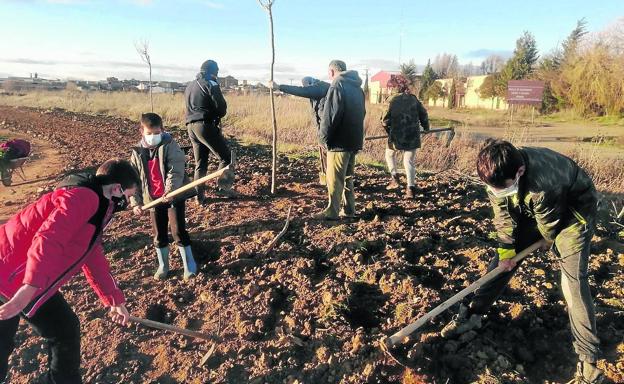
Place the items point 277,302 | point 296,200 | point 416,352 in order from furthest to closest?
point 296,200 < point 277,302 < point 416,352

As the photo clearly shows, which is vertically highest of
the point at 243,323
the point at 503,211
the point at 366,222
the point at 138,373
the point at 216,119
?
the point at 216,119

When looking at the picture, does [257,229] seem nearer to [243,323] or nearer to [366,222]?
[366,222]

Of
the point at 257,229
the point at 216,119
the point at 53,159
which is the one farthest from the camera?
the point at 53,159

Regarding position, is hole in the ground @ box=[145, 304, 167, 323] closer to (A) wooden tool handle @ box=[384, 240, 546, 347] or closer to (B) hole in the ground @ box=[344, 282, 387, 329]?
(B) hole in the ground @ box=[344, 282, 387, 329]

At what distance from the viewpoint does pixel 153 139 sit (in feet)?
11.5

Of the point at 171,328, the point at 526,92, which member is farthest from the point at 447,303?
the point at 526,92

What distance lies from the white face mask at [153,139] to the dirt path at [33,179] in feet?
12.1

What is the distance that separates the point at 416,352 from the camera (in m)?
2.82

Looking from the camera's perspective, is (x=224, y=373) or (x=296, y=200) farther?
(x=296, y=200)

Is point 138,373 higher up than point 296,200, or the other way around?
point 296,200

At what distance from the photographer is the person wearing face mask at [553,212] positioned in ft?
7.51

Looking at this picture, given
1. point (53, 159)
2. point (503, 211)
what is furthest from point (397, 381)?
point (53, 159)

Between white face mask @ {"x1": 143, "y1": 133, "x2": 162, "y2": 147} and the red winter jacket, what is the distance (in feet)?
4.46

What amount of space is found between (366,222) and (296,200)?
125 cm
